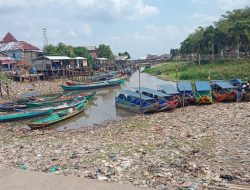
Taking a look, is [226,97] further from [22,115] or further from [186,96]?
[22,115]

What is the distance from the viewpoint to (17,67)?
5334cm

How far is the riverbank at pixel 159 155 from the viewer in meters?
8.15

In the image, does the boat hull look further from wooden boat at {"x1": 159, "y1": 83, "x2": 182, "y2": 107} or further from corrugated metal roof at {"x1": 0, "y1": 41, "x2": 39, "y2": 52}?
corrugated metal roof at {"x1": 0, "y1": 41, "x2": 39, "y2": 52}

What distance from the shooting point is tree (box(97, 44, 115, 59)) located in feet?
324

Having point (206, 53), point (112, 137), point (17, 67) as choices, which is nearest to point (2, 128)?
point (112, 137)

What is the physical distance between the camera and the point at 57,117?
22094 mm

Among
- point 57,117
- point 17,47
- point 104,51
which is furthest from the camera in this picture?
point 104,51

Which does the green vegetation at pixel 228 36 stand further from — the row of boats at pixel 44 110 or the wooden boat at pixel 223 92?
the row of boats at pixel 44 110

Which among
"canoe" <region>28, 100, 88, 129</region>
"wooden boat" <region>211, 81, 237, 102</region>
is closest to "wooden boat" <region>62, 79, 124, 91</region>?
"canoe" <region>28, 100, 88, 129</region>

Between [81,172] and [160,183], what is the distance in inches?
93.7

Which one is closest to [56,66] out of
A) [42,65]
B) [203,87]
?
[42,65]

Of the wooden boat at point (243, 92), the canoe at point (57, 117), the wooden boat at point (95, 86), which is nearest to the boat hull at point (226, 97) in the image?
the wooden boat at point (243, 92)

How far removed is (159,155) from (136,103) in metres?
14.9

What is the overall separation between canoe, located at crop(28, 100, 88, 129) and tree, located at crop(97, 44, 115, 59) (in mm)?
72454
